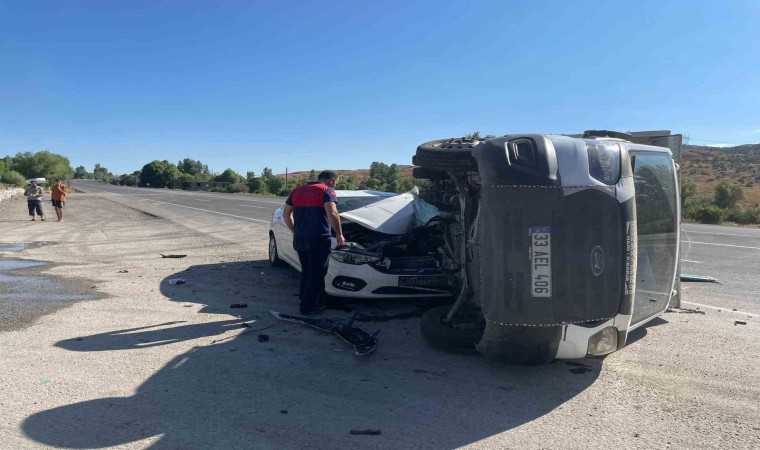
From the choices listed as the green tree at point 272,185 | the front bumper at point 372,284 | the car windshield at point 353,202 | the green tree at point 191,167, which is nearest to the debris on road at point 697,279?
the front bumper at point 372,284

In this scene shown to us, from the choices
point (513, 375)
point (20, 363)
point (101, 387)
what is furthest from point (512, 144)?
point (20, 363)

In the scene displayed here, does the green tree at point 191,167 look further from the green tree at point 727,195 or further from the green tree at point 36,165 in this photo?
the green tree at point 727,195

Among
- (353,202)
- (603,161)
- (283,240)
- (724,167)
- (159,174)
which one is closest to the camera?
(603,161)

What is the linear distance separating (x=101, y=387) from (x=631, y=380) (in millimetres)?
4129

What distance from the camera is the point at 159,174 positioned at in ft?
420

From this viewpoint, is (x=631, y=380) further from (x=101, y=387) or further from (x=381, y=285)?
(x=101, y=387)

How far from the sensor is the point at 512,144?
3.72 m

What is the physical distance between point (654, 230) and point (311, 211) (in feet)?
11.6

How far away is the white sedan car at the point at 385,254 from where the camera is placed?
5949mm

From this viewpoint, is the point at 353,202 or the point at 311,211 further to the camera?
the point at 353,202

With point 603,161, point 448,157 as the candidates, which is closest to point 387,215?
point 448,157

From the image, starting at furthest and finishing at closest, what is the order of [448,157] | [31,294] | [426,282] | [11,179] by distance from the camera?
[11,179] → [31,294] → [426,282] → [448,157]

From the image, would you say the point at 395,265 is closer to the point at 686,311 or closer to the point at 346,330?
the point at 346,330

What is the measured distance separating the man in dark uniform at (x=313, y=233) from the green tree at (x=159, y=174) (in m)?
125
